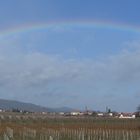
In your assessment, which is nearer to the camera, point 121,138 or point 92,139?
point 92,139

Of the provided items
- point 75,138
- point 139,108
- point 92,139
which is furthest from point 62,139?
point 139,108

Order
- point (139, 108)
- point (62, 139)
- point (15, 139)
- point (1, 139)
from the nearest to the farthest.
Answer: point (1, 139), point (15, 139), point (62, 139), point (139, 108)

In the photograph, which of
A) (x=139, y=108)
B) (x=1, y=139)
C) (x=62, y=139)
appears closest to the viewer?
(x=1, y=139)

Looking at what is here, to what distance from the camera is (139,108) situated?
185 metres

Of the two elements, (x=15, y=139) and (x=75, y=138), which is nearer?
(x=15, y=139)

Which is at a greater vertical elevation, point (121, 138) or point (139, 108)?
point (139, 108)

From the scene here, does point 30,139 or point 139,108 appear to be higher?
point 139,108

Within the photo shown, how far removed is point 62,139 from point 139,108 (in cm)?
14226

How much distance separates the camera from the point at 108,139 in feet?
144

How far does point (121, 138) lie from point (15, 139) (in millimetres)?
10195

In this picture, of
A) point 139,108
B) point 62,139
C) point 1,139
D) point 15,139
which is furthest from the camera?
point 139,108

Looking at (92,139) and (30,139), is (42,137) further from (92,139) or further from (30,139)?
(92,139)

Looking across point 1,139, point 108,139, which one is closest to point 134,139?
point 108,139

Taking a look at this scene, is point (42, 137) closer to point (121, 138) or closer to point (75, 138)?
point (75, 138)
